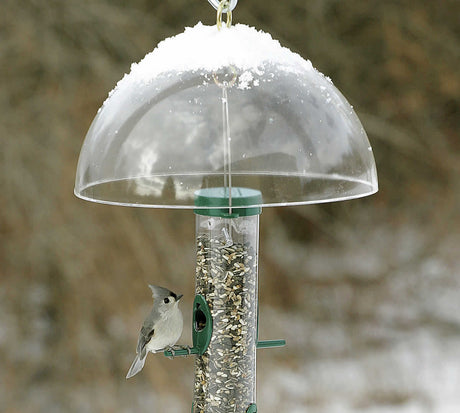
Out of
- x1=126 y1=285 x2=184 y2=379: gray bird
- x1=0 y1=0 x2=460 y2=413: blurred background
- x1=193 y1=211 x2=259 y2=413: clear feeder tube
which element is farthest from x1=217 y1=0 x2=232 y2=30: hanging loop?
x1=0 y1=0 x2=460 y2=413: blurred background

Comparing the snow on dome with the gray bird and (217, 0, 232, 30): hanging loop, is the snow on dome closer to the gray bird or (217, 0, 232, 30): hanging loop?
(217, 0, 232, 30): hanging loop

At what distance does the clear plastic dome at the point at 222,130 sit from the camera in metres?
1.18

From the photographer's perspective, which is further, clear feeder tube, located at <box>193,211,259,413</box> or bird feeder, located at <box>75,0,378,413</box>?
clear feeder tube, located at <box>193,211,259,413</box>

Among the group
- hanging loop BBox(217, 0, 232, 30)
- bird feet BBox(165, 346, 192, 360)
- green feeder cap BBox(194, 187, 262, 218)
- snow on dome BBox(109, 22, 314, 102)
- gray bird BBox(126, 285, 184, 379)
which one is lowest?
bird feet BBox(165, 346, 192, 360)

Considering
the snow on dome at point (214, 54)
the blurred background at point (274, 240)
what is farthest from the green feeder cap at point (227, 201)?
the blurred background at point (274, 240)

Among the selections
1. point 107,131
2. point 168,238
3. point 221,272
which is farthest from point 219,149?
point 168,238

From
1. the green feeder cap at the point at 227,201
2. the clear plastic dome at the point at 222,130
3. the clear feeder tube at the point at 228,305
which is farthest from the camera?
the clear feeder tube at the point at 228,305

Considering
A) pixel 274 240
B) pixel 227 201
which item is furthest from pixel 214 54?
pixel 274 240

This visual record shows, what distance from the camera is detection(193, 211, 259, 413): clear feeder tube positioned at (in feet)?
5.22

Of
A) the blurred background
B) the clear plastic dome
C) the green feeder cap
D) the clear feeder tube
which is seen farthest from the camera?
the blurred background

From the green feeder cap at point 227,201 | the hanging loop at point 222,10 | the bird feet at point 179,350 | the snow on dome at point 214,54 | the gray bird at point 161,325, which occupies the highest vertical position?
the hanging loop at point 222,10

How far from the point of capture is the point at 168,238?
11.9ft

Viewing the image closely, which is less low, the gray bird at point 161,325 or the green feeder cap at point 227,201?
the green feeder cap at point 227,201

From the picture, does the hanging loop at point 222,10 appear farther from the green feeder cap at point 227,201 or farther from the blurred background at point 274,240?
the blurred background at point 274,240
